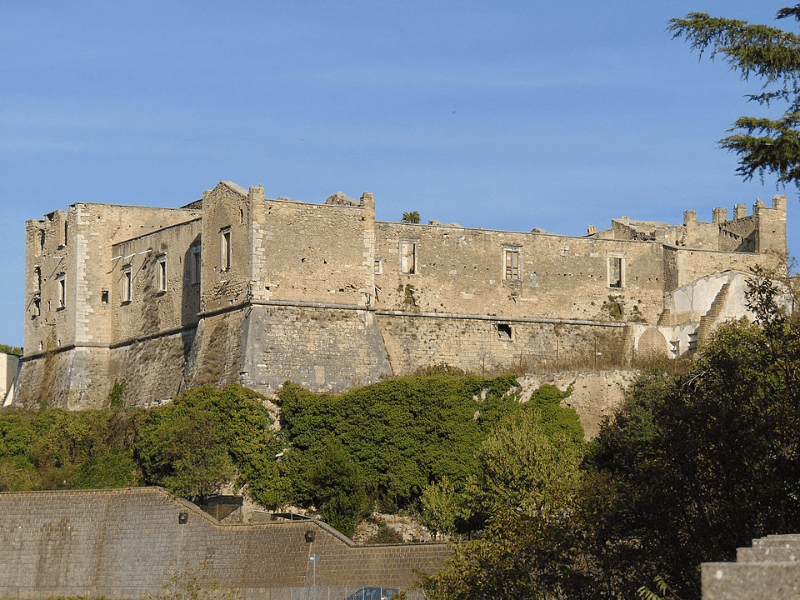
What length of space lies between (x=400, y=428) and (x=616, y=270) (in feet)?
34.9

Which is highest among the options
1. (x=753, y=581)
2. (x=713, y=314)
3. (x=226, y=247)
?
(x=226, y=247)

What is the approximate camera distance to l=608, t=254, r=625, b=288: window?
161ft

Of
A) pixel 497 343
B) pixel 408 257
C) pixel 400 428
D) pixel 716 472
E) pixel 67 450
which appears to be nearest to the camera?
pixel 716 472

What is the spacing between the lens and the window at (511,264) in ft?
157

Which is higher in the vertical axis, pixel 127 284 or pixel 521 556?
pixel 127 284

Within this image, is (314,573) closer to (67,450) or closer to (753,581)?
(67,450)

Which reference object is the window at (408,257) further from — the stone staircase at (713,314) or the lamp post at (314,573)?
the lamp post at (314,573)

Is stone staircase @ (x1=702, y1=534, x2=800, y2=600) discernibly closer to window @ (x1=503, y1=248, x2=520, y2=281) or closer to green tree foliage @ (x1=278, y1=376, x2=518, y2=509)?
green tree foliage @ (x1=278, y1=376, x2=518, y2=509)

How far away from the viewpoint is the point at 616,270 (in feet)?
161

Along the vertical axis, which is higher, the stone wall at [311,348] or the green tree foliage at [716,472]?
the stone wall at [311,348]

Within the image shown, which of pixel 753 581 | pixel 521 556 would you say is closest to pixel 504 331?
pixel 521 556

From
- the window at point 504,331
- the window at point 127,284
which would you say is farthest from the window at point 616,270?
the window at point 127,284

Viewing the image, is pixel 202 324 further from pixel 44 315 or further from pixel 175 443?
pixel 44 315

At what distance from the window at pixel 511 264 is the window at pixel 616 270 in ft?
10.1
